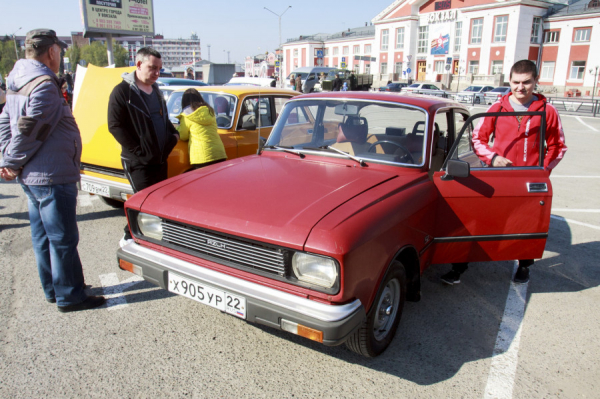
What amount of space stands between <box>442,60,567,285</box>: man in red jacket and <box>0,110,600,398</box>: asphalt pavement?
53 centimetres

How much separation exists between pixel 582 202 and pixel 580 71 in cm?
5127

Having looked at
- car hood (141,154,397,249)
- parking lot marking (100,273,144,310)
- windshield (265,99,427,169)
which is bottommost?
parking lot marking (100,273,144,310)

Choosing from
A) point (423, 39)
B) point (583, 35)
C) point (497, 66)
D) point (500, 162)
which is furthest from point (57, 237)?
point (423, 39)

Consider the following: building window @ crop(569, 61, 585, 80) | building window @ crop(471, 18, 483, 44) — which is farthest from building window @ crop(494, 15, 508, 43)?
building window @ crop(569, 61, 585, 80)

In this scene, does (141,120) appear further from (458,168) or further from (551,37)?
(551,37)

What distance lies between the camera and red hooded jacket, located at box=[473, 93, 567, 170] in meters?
3.73

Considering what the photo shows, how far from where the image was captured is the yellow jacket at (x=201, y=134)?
4586 mm

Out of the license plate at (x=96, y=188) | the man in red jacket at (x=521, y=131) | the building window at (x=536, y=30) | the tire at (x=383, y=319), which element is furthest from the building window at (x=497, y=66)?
the tire at (x=383, y=319)

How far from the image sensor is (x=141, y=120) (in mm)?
3898

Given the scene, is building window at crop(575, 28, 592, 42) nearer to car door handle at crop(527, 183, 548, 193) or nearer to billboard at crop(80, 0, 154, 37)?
billboard at crop(80, 0, 154, 37)

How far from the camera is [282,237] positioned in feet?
7.67

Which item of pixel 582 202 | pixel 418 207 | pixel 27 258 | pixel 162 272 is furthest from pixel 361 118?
pixel 582 202

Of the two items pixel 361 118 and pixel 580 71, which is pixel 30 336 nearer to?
pixel 361 118

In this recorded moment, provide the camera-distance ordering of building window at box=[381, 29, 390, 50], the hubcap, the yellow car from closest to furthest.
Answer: the hubcap, the yellow car, building window at box=[381, 29, 390, 50]
